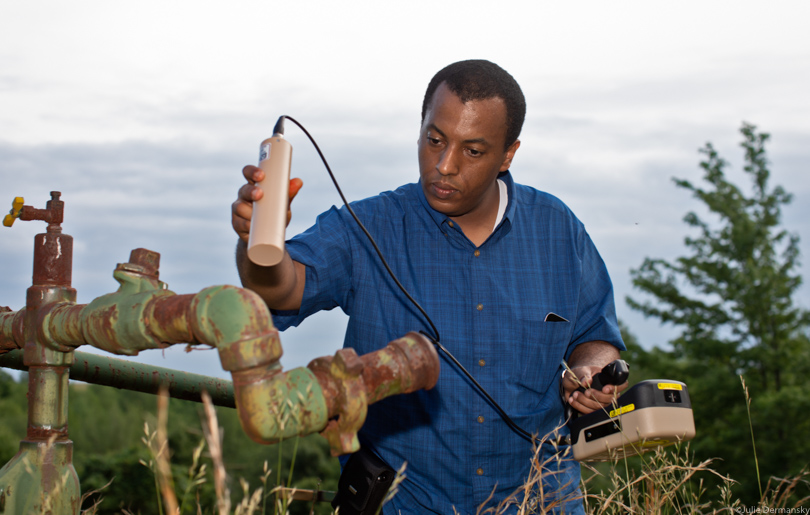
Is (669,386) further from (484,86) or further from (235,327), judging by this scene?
(235,327)

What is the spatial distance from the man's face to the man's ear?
0.25 meters

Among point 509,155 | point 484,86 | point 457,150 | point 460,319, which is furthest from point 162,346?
point 509,155

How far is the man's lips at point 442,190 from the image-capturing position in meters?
2.47

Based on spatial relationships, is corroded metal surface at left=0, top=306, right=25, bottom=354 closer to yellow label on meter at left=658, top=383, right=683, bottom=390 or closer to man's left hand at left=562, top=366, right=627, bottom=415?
man's left hand at left=562, top=366, right=627, bottom=415

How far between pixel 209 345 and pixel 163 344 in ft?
0.41

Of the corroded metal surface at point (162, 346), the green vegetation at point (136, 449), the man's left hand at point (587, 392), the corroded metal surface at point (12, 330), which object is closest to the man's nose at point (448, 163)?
the man's left hand at point (587, 392)

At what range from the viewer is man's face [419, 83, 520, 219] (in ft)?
8.12

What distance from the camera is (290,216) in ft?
5.63

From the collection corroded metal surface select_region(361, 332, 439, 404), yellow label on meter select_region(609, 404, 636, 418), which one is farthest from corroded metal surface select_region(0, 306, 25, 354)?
yellow label on meter select_region(609, 404, 636, 418)

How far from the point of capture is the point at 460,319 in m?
2.46

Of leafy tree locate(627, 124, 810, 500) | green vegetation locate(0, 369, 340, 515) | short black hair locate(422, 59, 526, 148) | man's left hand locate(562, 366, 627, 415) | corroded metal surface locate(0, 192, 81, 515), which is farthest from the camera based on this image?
green vegetation locate(0, 369, 340, 515)

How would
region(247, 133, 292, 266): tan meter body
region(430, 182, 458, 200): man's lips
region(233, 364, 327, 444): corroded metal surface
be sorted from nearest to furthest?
region(233, 364, 327, 444): corroded metal surface < region(247, 133, 292, 266): tan meter body < region(430, 182, 458, 200): man's lips

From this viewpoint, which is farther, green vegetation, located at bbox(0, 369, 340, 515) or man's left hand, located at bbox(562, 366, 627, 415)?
green vegetation, located at bbox(0, 369, 340, 515)

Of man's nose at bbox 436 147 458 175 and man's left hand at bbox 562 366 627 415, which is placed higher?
man's nose at bbox 436 147 458 175
